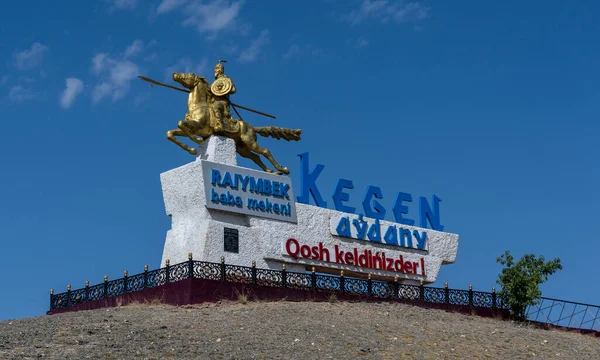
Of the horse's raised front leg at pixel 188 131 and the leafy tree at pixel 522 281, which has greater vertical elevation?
the horse's raised front leg at pixel 188 131

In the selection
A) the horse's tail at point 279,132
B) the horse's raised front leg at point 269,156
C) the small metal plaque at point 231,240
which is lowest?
the small metal plaque at point 231,240

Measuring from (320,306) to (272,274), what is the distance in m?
2.41

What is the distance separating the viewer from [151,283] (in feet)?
109

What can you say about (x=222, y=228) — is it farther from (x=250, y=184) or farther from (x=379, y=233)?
(x=379, y=233)

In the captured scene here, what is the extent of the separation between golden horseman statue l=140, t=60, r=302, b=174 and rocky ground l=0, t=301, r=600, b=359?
6.50m

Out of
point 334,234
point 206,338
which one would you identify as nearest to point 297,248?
point 334,234

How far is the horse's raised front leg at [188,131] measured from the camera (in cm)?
3572

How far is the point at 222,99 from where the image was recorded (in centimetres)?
3697

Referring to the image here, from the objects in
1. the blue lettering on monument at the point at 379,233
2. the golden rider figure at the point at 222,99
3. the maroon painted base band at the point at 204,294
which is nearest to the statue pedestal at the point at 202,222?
the golden rider figure at the point at 222,99

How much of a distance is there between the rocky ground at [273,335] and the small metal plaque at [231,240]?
2745mm

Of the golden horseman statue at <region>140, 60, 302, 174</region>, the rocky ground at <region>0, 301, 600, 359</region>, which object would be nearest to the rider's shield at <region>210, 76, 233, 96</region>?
the golden horseman statue at <region>140, 60, 302, 174</region>

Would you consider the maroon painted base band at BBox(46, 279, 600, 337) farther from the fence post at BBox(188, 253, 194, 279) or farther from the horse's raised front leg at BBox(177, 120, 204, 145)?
the horse's raised front leg at BBox(177, 120, 204, 145)

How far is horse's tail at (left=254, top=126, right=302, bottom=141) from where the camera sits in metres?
38.5

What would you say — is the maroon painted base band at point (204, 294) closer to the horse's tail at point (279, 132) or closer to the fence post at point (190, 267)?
the fence post at point (190, 267)
